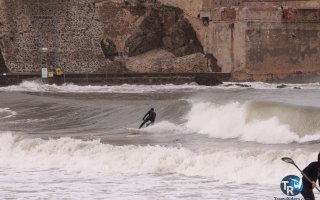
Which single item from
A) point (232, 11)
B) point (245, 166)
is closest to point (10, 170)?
point (245, 166)

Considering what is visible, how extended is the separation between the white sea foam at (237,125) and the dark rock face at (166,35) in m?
14.5

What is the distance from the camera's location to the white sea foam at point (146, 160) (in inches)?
584

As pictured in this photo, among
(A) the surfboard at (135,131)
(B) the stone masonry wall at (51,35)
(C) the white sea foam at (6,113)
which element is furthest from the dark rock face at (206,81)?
(A) the surfboard at (135,131)

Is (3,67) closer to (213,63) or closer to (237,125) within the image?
(213,63)

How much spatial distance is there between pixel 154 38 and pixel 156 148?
2355cm

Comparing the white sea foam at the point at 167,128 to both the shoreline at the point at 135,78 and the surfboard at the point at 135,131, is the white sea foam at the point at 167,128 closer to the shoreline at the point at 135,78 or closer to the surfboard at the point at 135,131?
the surfboard at the point at 135,131

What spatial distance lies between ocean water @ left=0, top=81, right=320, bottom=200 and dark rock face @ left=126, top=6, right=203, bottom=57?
383 inches

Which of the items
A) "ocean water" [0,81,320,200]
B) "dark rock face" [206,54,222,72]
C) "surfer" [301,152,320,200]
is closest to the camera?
"surfer" [301,152,320,200]

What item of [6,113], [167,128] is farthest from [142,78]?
[167,128]

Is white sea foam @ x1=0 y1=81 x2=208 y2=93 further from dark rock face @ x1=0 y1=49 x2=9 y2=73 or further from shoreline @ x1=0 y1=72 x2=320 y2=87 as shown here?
dark rock face @ x1=0 y1=49 x2=9 y2=73

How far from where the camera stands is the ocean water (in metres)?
14.2

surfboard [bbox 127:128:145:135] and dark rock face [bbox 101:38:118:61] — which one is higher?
dark rock face [bbox 101:38:118:61]

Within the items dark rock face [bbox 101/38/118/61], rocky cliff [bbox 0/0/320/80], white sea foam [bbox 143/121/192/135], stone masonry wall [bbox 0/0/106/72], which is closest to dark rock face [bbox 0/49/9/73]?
rocky cliff [bbox 0/0/320/80]

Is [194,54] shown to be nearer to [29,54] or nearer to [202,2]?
[202,2]
